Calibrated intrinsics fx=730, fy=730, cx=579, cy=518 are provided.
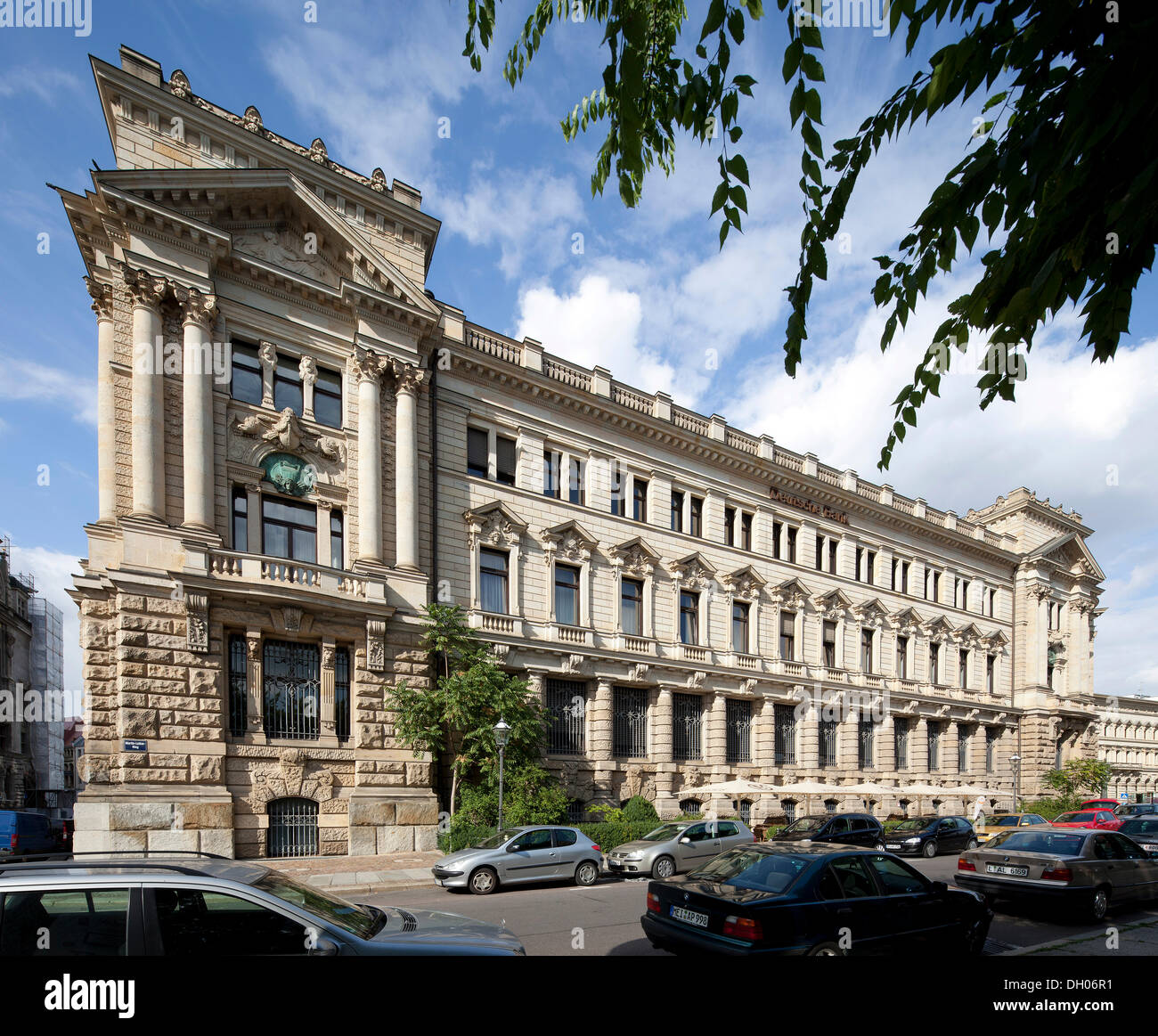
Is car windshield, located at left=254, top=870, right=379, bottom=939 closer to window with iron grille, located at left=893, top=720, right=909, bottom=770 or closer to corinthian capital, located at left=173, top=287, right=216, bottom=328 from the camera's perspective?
corinthian capital, located at left=173, top=287, right=216, bottom=328

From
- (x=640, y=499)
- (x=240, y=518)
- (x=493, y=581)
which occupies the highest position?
(x=640, y=499)

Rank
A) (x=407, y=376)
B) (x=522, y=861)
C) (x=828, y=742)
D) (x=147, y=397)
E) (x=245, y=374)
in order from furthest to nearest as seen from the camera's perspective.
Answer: (x=828, y=742)
(x=407, y=376)
(x=245, y=374)
(x=147, y=397)
(x=522, y=861)

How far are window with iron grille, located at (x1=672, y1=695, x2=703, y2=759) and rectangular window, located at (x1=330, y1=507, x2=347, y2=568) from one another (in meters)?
15.7

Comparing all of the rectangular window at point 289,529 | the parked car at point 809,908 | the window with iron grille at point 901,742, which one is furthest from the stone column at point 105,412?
the window with iron grille at point 901,742

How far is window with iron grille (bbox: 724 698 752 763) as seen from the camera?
111 feet

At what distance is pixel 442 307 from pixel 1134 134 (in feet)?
84.0

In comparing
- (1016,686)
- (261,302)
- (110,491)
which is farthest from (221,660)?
(1016,686)

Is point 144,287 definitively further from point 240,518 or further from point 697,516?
point 697,516

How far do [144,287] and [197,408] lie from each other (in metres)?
3.63

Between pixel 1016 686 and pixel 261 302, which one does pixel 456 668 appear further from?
pixel 1016 686

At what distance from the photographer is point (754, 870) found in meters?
8.91

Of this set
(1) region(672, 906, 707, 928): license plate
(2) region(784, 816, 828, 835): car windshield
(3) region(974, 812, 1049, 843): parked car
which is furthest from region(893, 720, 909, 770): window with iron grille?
(1) region(672, 906, 707, 928): license plate

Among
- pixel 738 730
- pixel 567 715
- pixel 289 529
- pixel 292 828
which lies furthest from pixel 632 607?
pixel 292 828

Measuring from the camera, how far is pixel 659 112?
5004 mm
